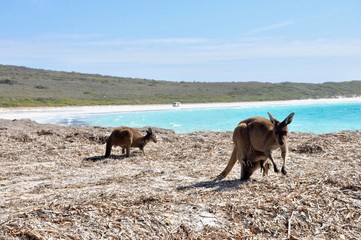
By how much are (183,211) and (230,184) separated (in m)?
1.80

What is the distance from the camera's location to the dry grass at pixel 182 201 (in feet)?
16.8

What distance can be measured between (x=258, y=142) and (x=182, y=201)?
221cm

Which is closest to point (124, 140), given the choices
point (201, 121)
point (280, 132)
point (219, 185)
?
point (219, 185)

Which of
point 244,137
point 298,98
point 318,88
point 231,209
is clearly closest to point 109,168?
point 244,137

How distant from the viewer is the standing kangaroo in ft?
24.4

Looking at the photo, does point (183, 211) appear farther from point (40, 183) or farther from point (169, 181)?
point (40, 183)

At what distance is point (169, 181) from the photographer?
7984 millimetres

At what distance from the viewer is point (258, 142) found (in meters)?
7.75

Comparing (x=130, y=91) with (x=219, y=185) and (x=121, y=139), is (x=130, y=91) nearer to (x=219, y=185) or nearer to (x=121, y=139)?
(x=121, y=139)

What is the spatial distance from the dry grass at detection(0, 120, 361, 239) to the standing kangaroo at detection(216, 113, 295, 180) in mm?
289

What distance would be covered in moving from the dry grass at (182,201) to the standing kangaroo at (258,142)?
0.95 ft

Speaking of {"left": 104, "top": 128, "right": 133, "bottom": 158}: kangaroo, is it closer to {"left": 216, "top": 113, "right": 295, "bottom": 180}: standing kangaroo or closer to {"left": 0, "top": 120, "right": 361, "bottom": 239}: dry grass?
{"left": 0, "top": 120, "right": 361, "bottom": 239}: dry grass

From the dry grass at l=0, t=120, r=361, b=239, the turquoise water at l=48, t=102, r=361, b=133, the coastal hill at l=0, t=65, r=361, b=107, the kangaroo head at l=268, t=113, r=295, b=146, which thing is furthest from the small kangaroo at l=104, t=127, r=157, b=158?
the coastal hill at l=0, t=65, r=361, b=107

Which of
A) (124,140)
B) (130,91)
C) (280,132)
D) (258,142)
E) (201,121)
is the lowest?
(201,121)
